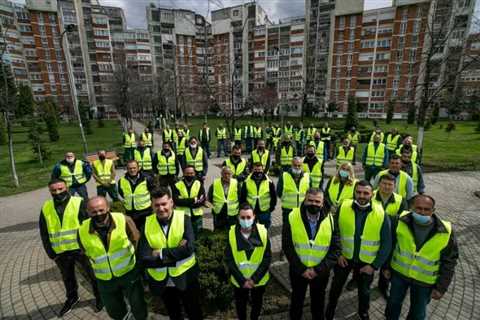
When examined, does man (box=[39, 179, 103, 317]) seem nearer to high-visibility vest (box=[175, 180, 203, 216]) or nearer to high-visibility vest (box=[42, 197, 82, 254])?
high-visibility vest (box=[42, 197, 82, 254])

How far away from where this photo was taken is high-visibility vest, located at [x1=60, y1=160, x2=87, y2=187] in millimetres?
6395

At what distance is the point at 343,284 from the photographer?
348 centimetres

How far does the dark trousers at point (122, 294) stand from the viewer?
3197 millimetres

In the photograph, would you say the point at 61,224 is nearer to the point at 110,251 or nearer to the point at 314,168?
the point at 110,251

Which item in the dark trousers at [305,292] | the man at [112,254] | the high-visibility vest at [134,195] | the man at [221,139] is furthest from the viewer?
the man at [221,139]

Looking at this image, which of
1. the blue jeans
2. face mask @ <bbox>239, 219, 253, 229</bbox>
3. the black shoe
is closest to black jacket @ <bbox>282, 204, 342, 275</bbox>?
face mask @ <bbox>239, 219, 253, 229</bbox>

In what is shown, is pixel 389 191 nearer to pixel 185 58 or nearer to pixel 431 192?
pixel 431 192

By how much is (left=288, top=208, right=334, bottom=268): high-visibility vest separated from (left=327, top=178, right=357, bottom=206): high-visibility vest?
5.58 feet

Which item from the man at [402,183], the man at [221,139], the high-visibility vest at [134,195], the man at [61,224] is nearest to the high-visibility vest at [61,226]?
the man at [61,224]

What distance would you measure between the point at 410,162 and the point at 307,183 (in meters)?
2.97

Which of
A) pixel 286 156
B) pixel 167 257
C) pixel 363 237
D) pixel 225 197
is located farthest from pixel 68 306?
pixel 286 156

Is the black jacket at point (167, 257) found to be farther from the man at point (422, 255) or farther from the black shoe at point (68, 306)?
the man at point (422, 255)

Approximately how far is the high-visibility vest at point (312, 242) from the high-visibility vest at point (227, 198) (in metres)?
1.76

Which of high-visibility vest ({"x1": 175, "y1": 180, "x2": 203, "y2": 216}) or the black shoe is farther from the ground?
high-visibility vest ({"x1": 175, "y1": 180, "x2": 203, "y2": 216})
